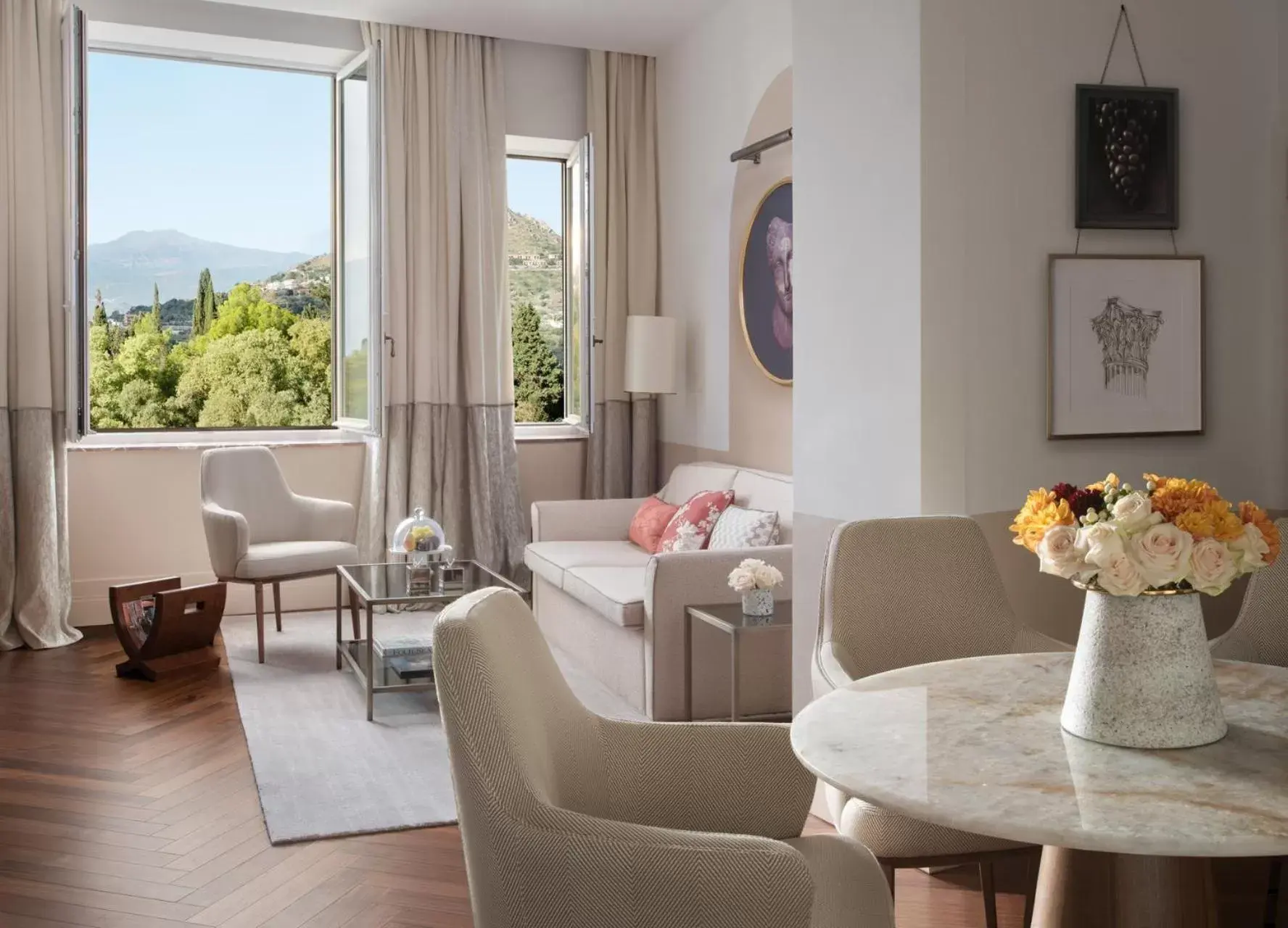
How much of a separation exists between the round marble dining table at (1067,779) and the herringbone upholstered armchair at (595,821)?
18 centimetres

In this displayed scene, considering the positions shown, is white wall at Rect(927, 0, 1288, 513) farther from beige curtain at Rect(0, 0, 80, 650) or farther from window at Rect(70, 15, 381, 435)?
beige curtain at Rect(0, 0, 80, 650)

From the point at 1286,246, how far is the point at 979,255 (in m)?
0.91

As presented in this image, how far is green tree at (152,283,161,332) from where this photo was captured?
6711 mm

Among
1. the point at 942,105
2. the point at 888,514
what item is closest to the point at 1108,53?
the point at 942,105

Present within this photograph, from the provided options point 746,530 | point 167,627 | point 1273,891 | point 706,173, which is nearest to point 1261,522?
point 1273,891

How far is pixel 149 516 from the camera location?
6043 mm

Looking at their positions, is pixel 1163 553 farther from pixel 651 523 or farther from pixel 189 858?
pixel 651 523

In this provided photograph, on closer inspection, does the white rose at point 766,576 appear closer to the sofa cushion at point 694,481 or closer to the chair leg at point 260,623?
the sofa cushion at point 694,481

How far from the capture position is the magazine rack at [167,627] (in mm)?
4840

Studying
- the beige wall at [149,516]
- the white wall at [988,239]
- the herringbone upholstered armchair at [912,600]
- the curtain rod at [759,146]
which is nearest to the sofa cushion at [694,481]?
the curtain rod at [759,146]

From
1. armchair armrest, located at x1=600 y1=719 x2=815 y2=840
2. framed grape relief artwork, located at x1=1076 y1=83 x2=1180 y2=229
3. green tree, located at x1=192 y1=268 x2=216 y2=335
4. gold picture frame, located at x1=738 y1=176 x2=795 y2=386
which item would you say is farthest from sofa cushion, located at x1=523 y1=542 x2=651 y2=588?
armchair armrest, located at x1=600 y1=719 x2=815 y2=840

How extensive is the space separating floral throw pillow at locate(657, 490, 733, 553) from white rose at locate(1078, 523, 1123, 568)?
3393 millimetres

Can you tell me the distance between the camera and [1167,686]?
5.19 ft

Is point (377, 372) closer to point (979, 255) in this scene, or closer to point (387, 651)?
point (387, 651)
